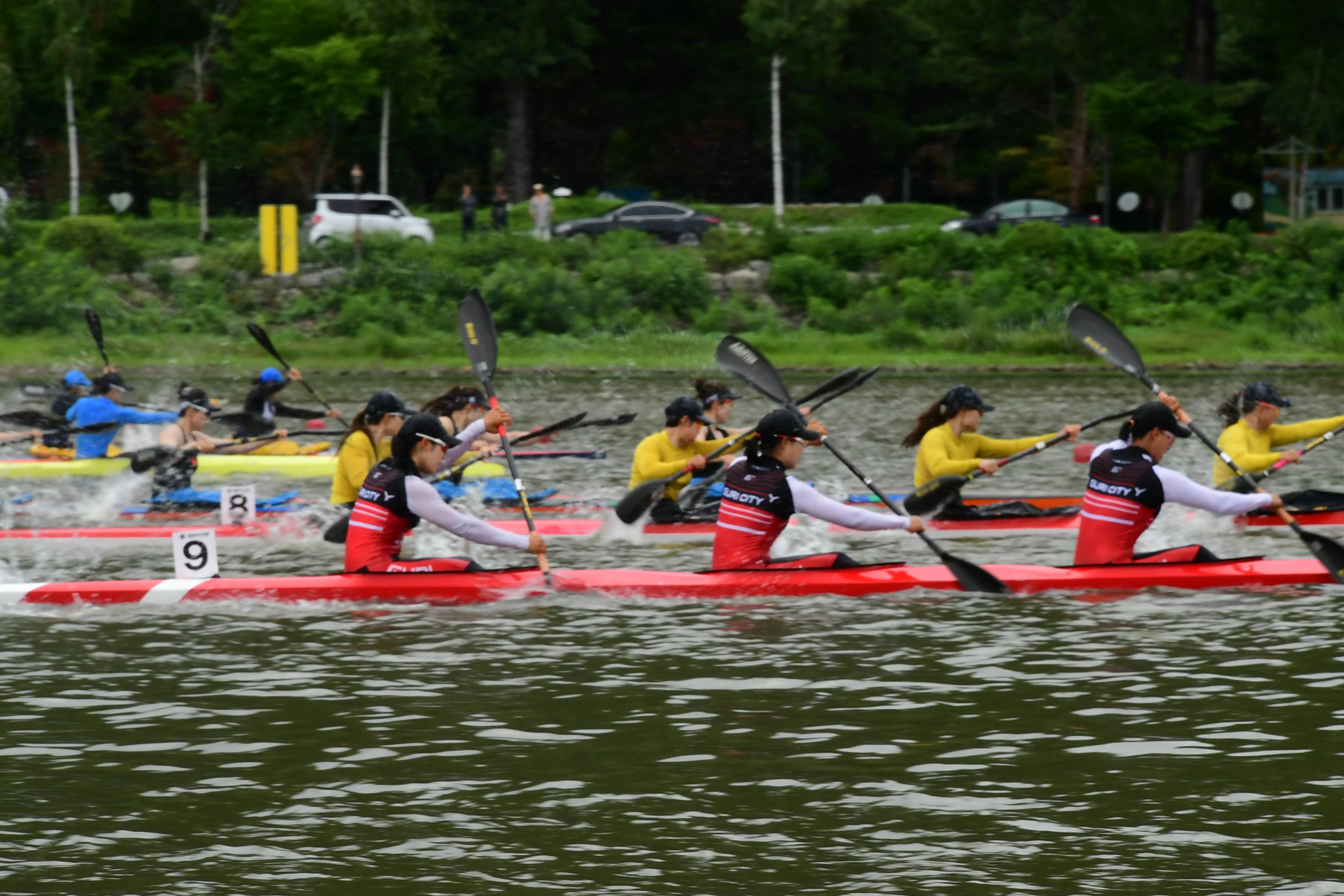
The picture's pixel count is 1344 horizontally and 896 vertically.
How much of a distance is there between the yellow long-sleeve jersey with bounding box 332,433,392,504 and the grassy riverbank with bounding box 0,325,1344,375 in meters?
16.6

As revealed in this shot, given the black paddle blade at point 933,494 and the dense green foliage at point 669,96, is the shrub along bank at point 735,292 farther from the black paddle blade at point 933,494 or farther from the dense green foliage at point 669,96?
the black paddle blade at point 933,494

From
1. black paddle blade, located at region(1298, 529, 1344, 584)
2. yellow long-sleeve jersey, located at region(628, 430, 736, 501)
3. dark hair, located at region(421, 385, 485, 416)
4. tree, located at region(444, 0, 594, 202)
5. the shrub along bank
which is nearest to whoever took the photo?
black paddle blade, located at region(1298, 529, 1344, 584)

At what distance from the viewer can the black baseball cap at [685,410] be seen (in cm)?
1370

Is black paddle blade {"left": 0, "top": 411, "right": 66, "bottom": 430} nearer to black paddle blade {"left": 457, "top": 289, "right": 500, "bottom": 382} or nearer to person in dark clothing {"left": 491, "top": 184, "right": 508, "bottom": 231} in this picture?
black paddle blade {"left": 457, "top": 289, "right": 500, "bottom": 382}

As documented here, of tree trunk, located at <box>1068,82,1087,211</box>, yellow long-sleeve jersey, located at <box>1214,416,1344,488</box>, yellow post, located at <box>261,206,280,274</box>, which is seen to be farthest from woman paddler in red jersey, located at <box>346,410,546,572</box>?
tree trunk, located at <box>1068,82,1087,211</box>

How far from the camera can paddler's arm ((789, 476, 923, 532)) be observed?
11.2m

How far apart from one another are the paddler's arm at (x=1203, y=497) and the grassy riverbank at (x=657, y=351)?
18.4 m

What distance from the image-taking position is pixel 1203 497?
Result: 36.4ft

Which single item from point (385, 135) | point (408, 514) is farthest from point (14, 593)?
point (385, 135)

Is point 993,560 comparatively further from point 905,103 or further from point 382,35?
point 905,103

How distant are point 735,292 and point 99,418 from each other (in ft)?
60.3

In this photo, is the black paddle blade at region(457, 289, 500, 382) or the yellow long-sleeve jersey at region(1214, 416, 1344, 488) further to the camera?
the black paddle blade at region(457, 289, 500, 382)

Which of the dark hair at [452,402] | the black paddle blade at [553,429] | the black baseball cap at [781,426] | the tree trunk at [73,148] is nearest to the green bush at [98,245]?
the tree trunk at [73,148]

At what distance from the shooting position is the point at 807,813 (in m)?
7.62
